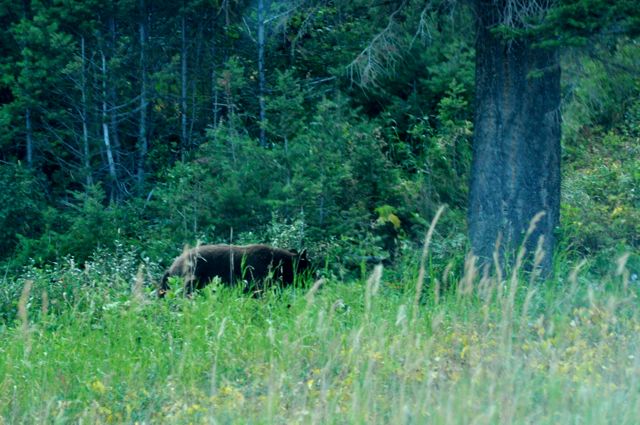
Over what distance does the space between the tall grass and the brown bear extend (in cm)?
148

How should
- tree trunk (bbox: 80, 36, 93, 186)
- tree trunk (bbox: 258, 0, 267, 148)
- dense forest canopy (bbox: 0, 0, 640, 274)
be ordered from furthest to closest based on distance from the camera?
tree trunk (bbox: 80, 36, 93, 186)
tree trunk (bbox: 258, 0, 267, 148)
dense forest canopy (bbox: 0, 0, 640, 274)

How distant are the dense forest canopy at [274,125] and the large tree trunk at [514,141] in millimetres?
297

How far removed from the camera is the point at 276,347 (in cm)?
635

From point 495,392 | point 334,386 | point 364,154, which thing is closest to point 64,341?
point 334,386

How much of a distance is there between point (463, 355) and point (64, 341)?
309cm

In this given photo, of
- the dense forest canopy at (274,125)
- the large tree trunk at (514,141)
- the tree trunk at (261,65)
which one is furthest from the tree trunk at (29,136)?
the large tree trunk at (514,141)

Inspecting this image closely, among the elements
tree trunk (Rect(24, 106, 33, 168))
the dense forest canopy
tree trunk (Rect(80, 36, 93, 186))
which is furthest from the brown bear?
tree trunk (Rect(24, 106, 33, 168))

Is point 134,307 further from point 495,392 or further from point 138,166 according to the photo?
point 138,166

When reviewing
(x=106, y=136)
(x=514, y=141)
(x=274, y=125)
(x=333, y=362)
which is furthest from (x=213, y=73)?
(x=333, y=362)

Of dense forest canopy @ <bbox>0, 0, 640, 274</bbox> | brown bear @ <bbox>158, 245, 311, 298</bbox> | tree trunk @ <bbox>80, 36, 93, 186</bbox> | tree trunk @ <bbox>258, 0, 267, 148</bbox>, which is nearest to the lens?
brown bear @ <bbox>158, 245, 311, 298</bbox>

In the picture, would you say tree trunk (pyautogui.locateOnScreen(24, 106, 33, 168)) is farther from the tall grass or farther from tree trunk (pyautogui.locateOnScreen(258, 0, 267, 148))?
the tall grass

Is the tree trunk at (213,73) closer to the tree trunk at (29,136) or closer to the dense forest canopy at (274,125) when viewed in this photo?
the dense forest canopy at (274,125)

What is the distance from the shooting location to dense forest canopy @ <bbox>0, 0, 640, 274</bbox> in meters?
10.5

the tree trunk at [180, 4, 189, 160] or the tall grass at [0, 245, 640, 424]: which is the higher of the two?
the tree trunk at [180, 4, 189, 160]
